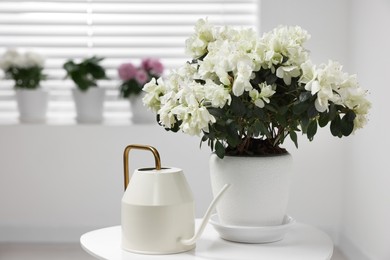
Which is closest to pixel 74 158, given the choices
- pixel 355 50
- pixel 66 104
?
pixel 66 104

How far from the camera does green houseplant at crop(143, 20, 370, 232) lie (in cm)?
145

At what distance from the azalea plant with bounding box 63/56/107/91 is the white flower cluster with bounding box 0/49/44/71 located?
0.15m

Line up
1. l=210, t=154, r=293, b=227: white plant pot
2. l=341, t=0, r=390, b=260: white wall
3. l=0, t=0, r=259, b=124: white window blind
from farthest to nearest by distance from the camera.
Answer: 1. l=0, t=0, r=259, b=124: white window blind
2. l=341, t=0, r=390, b=260: white wall
3. l=210, t=154, r=293, b=227: white plant pot

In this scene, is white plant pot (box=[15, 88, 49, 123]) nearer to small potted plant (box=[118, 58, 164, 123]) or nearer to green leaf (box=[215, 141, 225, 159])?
small potted plant (box=[118, 58, 164, 123])

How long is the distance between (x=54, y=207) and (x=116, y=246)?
2.05 m

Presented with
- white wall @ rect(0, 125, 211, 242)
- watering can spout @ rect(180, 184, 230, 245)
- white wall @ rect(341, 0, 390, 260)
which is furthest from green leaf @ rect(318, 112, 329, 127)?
white wall @ rect(0, 125, 211, 242)

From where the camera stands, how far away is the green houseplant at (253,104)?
4.75 ft

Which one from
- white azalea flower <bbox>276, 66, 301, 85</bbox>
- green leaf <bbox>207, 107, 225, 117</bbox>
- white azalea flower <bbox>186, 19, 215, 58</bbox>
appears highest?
white azalea flower <bbox>186, 19, 215, 58</bbox>

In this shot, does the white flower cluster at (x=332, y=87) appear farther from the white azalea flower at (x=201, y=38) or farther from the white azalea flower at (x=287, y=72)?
the white azalea flower at (x=201, y=38)

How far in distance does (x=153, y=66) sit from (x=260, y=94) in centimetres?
219

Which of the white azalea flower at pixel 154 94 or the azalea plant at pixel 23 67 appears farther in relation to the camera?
the azalea plant at pixel 23 67

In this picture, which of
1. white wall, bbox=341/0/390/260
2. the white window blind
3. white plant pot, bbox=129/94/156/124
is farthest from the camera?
the white window blind

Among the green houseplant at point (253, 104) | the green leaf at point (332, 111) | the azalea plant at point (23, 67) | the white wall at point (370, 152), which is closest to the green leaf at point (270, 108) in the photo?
the green houseplant at point (253, 104)

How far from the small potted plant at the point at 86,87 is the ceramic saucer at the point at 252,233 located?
207cm
